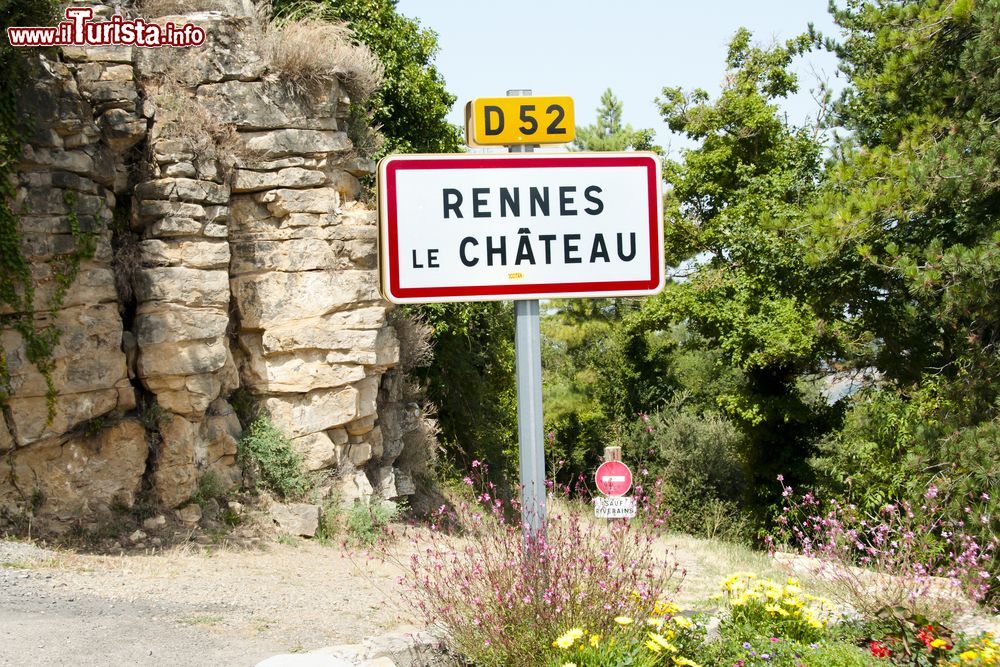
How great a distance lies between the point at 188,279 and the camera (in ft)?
39.5

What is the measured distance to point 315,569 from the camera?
430 inches

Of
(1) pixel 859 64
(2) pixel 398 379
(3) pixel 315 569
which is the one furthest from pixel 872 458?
(3) pixel 315 569

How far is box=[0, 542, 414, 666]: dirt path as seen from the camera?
19.0ft

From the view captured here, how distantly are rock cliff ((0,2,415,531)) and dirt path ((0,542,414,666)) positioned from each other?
4.90 ft

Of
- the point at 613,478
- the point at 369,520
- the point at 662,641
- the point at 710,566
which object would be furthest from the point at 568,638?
the point at 369,520

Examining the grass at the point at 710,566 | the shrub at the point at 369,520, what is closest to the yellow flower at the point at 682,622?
the grass at the point at 710,566

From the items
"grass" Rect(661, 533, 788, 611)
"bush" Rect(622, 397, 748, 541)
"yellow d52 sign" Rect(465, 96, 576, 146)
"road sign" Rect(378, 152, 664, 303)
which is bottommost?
"bush" Rect(622, 397, 748, 541)

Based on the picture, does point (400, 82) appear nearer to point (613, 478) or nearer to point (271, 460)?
point (271, 460)

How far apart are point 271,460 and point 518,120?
10010 mm

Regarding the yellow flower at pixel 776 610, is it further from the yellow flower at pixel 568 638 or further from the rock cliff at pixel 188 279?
the rock cliff at pixel 188 279

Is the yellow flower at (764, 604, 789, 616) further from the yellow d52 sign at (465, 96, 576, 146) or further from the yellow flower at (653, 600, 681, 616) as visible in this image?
the yellow d52 sign at (465, 96, 576, 146)

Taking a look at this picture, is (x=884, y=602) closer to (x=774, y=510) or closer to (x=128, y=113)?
(x=128, y=113)

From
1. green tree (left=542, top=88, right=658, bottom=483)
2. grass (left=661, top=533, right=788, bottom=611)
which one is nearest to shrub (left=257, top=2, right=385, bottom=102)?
grass (left=661, top=533, right=788, bottom=611)

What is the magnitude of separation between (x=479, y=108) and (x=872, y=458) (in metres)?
18.5
